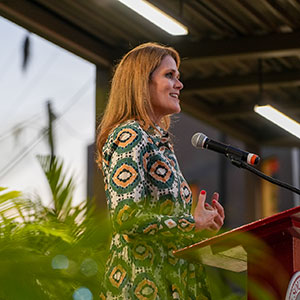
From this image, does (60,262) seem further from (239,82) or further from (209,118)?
(209,118)

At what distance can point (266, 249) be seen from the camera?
5.86 feet

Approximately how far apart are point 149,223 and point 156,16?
3036mm

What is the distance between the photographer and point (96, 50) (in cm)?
660

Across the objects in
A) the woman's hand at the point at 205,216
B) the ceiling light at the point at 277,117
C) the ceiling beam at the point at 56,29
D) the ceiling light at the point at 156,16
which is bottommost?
the woman's hand at the point at 205,216

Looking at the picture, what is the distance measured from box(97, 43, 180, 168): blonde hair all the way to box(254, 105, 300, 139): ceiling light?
485 cm

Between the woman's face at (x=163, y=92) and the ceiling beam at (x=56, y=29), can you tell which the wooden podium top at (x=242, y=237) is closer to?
the woman's face at (x=163, y=92)

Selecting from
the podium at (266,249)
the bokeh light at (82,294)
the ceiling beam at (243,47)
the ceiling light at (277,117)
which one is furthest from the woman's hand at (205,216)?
the ceiling light at (277,117)

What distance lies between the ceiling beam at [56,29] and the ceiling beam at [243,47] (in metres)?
0.70

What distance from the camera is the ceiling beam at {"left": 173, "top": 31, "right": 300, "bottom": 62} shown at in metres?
6.38

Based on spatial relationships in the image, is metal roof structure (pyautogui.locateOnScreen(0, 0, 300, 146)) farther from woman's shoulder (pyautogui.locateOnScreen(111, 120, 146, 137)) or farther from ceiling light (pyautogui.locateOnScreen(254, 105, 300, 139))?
woman's shoulder (pyautogui.locateOnScreen(111, 120, 146, 137))

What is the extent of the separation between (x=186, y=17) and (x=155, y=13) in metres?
1.78

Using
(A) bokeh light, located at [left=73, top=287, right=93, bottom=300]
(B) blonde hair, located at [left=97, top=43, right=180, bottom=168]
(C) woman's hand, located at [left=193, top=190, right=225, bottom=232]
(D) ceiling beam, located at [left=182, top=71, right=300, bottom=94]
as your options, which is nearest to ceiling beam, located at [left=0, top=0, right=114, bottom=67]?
(D) ceiling beam, located at [left=182, top=71, right=300, bottom=94]

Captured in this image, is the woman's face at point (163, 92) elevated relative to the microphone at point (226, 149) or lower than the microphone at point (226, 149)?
elevated

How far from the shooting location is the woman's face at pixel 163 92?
2.27 m
